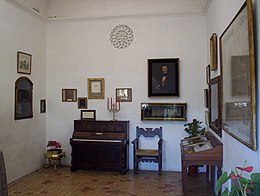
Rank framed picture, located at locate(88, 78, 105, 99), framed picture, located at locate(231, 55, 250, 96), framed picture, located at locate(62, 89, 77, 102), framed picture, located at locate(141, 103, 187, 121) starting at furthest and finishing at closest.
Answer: framed picture, located at locate(62, 89, 77, 102) < framed picture, located at locate(88, 78, 105, 99) < framed picture, located at locate(141, 103, 187, 121) < framed picture, located at locate(231, 55, 250, 96)

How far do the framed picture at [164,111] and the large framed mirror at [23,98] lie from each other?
7.33 ft

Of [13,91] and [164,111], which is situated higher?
[13,91]

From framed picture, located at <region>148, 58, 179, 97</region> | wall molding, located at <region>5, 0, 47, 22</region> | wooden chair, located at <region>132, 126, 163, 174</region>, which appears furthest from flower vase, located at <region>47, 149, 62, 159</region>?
wall molding, located at <region>5, 0, 47, 22</region>

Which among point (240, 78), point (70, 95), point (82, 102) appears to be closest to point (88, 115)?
point (82, 102)

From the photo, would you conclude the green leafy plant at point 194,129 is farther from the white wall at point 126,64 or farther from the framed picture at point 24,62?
the framed picture at point 24,62

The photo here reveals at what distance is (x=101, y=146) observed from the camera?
5430mm

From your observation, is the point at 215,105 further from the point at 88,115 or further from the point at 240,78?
the point at 88,115

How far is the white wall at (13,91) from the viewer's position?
471cm

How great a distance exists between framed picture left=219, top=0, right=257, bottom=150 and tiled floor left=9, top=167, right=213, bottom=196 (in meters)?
1.82

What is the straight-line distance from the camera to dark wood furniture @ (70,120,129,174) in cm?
536

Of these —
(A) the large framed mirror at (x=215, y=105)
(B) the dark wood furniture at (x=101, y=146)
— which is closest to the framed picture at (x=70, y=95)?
(B) the dark wood furniture at (x=101, y=146)

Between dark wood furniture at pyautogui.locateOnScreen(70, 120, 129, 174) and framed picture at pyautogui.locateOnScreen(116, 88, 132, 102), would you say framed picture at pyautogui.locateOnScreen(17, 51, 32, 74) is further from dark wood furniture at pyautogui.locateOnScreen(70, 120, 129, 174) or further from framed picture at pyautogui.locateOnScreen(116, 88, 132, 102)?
framed picture at pyautogui.locateOnScreen(116, 88, 132, 102)

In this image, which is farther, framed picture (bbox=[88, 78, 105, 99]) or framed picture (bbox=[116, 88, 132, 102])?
framed picture (bbox=[88, 78, 105, 99])

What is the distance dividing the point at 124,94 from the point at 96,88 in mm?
618
